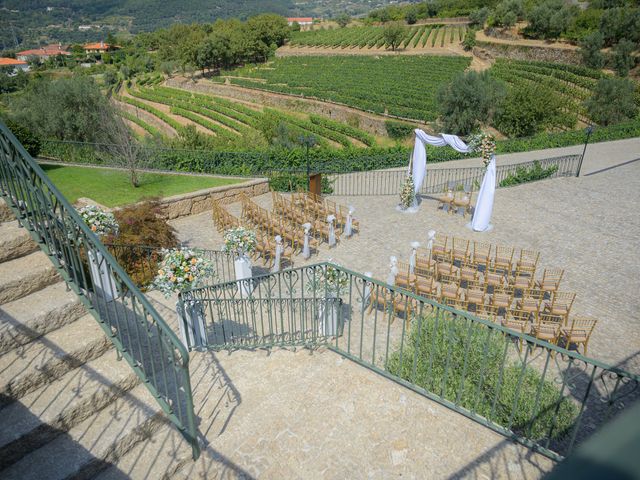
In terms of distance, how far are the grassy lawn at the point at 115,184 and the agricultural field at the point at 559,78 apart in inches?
1270

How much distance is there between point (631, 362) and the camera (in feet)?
25.9

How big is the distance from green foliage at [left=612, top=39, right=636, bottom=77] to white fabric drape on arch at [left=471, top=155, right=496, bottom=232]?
143ft

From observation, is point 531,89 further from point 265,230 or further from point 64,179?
point 64,179

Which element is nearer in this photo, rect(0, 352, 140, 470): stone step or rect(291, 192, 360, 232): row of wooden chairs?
rect(0, 352, 140, 470): stone step

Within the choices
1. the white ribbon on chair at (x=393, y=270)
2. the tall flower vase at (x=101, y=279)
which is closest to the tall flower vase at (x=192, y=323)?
the tall flower vase at (x=101, y=279)

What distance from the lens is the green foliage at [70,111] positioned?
23766 mm

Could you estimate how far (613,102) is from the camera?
115 ft

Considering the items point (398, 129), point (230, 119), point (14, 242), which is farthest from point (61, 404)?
point (230, 119)

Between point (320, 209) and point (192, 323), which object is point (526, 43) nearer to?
point (320, 209)

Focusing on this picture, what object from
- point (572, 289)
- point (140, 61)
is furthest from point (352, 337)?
point (140, 61)

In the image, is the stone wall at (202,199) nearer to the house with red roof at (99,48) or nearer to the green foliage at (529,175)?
the green foliage at (529,175)

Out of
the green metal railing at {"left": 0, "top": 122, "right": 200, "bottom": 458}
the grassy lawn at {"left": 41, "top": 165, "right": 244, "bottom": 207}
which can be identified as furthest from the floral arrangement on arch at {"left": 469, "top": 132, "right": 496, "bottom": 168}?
the green metal railing at {"left": 0, "top": 122, "right": 200, "bottom": 458}

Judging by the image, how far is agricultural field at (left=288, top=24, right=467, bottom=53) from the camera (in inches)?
2872

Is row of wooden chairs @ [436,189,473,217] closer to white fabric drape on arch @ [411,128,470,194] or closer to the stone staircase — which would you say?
white fabric drape on arch @ [411,128,470,194]
